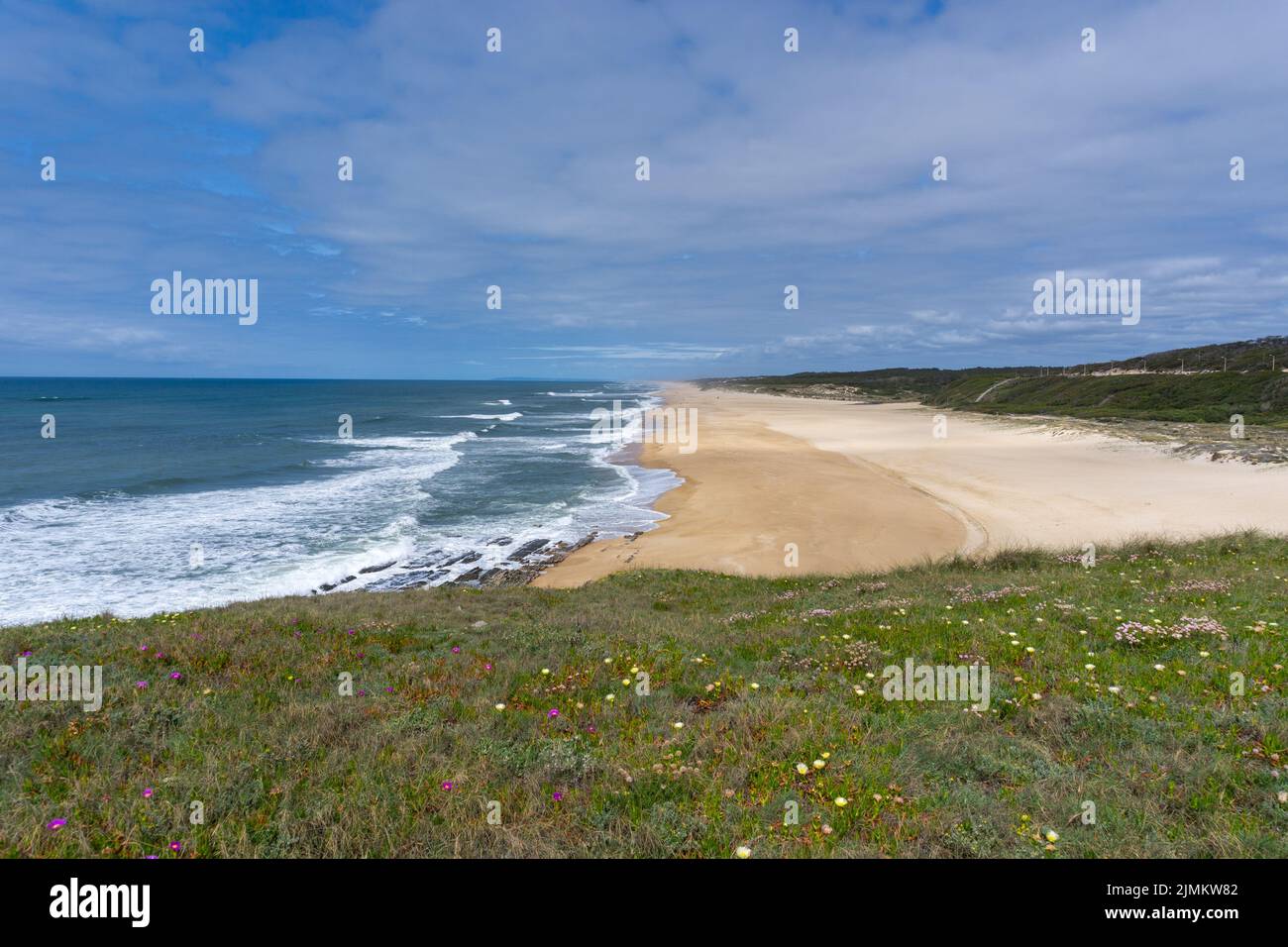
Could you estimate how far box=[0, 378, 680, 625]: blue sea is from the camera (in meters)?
20.4

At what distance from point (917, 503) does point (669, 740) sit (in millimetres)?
28470

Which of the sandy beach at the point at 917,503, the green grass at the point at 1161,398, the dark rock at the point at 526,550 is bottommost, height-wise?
the dark rock at the point at 526,550

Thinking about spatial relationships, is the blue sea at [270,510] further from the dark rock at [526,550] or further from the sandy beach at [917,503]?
the sandy beach at [917,503]

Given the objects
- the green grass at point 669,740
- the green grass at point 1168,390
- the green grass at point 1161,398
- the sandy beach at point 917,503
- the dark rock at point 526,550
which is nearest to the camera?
the green grass at point 669,740

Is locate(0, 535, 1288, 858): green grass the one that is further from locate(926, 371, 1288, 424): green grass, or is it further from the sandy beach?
locate(926, 371, 1288, 424): green grass

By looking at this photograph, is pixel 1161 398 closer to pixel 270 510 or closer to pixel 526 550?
pixel 526 550

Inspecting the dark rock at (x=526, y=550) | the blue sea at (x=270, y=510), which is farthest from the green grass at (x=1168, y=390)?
the dark rock at (x=526, y=550)

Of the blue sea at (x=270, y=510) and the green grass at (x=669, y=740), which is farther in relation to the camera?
the blue sea at (x=270, y=510)

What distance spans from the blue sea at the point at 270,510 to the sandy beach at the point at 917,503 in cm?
363

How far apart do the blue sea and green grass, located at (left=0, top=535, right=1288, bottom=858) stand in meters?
10.9

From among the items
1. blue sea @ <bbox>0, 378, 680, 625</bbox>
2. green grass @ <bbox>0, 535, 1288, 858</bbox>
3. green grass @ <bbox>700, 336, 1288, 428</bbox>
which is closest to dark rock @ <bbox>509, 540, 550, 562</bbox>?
blue sea @ <bbox>0, 378, 680, 625</bbox>

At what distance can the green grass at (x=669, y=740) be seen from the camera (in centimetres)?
433

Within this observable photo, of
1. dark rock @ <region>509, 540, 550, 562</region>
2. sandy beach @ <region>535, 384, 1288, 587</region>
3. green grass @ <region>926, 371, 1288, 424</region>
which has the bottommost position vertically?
dark rock @ <region>509, 540, 550, 562</region>
